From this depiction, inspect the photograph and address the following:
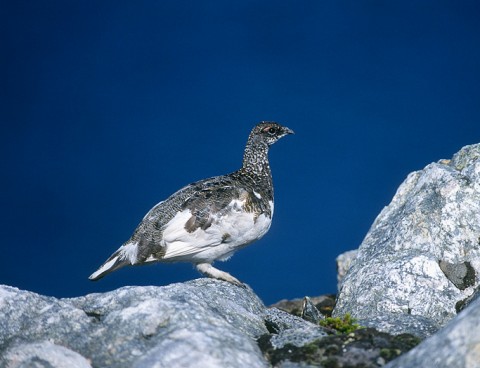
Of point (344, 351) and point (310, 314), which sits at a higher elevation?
point (310, 314)

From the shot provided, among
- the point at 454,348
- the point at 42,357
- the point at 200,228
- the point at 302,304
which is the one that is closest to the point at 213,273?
the point at 200,228

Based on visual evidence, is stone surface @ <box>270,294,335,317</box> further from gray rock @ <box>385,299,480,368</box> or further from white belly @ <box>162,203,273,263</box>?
gray rock @ <box>385,299,480,368</box>

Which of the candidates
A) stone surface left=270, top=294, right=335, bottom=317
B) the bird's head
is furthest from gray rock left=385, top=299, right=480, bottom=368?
the bird's head

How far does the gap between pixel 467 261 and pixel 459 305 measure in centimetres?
54

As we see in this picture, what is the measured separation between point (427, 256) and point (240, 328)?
291cm

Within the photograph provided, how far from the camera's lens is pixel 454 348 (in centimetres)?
329

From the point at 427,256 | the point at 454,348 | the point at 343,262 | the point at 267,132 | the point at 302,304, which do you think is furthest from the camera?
the point at 343,262

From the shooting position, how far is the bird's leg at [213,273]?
7.21 m

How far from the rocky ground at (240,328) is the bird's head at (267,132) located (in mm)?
2782

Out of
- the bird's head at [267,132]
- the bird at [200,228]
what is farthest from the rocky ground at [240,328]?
the bird's head at [267,132]

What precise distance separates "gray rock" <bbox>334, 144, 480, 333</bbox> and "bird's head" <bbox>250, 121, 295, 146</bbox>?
2.02 metres

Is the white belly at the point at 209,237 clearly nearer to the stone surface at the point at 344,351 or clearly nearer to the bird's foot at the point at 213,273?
the bird's foot at the point at 213,273

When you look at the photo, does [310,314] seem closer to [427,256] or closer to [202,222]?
[427,256]

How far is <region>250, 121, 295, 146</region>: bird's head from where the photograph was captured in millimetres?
9000
